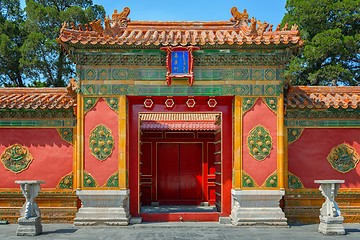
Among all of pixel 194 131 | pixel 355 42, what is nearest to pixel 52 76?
pixel 194 131

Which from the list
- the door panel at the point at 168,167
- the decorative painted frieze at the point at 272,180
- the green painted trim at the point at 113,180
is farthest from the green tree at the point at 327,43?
the green painted trim at the point at 113,180

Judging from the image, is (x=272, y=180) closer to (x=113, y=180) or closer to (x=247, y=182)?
(x=247, y=182)

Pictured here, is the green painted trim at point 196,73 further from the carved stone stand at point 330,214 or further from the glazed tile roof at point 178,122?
the glazed tile roof at point 178,122

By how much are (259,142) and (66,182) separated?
4543 millimetres

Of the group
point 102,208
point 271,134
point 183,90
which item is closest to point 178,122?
point 183,90

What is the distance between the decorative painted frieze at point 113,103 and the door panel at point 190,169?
4.83 metres

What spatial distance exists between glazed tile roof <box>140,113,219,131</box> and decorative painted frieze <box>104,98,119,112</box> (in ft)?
12.1

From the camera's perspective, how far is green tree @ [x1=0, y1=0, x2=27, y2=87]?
2312cm

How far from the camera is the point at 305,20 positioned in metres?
22.5

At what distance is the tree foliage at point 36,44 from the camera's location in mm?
23016

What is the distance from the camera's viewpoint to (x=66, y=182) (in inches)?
410

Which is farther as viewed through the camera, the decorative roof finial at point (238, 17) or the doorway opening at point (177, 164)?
the doorway opening at point (177, 164)

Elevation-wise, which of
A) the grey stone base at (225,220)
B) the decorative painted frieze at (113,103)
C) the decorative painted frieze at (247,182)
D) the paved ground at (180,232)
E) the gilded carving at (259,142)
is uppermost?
the decorative painted frieze at (113,103)

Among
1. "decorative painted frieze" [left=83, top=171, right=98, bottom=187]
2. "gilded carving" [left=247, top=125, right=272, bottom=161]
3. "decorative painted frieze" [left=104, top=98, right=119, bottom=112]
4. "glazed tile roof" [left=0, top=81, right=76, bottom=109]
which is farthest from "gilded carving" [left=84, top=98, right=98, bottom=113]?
"gilded carving" [left=247, top=125, right=272, bottom=161]
